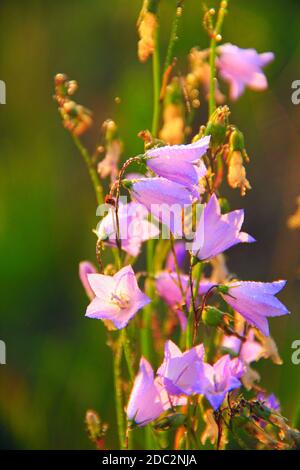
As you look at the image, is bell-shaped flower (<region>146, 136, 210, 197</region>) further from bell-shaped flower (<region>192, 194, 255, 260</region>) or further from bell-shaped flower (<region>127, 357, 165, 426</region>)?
bell-shaped flower (<region>127, 357, 165, 426</region>)

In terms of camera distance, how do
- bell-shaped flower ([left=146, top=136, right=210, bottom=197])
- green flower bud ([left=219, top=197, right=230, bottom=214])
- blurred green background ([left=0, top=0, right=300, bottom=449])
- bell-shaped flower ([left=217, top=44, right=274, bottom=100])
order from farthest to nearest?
blurred green background ([left=0, top=0, right=300, bottom=449]), bell-shaped flower ([left=217, top=44, right=274, bottom=100]), green flower bud ([left=219, top=197, right=230, bottom=214]), bell-shaped flower ([left=146, top=136, right=210, bottom=197])

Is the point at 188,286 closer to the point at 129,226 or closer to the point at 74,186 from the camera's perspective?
the point at 129,226

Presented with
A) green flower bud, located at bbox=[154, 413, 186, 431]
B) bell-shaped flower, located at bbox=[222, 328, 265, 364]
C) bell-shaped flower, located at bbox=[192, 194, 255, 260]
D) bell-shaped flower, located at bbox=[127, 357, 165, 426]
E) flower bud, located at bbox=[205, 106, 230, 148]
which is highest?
flower bud, located at bbox=[205, 106, 230, 148]

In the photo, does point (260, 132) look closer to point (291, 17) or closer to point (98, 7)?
point (291, 17)

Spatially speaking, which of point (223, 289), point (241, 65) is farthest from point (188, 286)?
point (241, 65)

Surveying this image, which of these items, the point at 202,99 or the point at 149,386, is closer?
the point at 149,386

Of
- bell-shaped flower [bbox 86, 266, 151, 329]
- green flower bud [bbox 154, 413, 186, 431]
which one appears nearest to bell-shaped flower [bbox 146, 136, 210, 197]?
bell-shaped flower [bbox 86, 266, 151, 329]

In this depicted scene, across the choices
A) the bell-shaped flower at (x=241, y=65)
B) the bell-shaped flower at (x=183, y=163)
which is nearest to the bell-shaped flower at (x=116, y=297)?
the bell-shaped flower at (x=183, y=163)

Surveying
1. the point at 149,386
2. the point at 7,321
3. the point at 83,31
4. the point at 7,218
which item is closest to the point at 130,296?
the point at 149,386
